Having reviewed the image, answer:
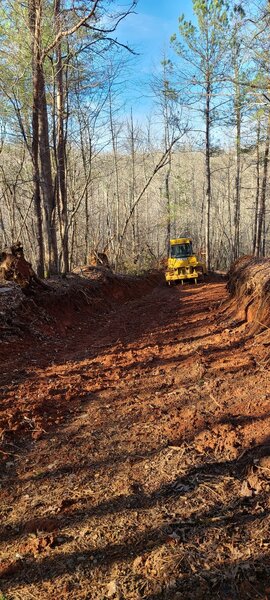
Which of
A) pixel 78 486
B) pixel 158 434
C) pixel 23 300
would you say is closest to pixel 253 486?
pixel 158 434

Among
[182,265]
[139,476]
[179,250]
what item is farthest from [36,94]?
[179,250]

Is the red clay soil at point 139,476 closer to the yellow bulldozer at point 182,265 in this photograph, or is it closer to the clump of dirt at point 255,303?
the clump of dirt at point 255,303

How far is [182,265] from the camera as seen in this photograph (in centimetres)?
1923

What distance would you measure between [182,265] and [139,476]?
16.4 metres

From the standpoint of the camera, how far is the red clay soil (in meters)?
2.37

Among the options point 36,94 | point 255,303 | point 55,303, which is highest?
point 36,94

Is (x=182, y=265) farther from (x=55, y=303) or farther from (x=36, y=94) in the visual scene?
(x=36, y=94)

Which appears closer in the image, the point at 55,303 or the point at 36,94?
the point at 55,303

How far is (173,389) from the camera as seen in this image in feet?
16.4

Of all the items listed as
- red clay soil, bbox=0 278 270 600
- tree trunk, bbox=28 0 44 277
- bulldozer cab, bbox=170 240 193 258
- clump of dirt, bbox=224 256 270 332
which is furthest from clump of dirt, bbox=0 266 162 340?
bulldozer cab, bbox=170 240 193 258

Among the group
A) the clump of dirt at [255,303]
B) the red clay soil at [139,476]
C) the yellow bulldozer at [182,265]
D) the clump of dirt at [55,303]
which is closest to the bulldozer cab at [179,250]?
the yellow bulldozer at [182,265]

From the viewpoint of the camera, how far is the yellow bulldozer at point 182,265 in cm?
1922

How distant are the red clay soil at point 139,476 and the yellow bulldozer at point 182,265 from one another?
507 inches

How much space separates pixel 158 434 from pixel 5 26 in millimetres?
12582
